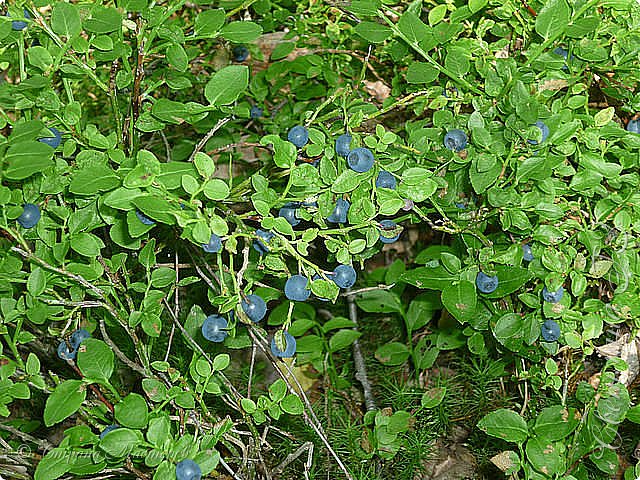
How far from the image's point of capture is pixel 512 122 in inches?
40.1

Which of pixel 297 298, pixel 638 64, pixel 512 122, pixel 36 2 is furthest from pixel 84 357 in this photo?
pixel 638 64

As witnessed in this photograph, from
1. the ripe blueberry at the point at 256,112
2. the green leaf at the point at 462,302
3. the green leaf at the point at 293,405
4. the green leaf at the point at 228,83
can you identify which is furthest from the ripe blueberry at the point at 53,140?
the ripe blueberry at the point at 256,112

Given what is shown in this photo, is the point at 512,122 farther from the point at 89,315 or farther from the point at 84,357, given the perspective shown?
the point at 89,315

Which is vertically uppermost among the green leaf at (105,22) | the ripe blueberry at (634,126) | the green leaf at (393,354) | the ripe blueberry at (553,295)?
the green leaf at (105,22)

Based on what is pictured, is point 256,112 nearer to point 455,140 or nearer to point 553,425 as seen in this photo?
point 455,140

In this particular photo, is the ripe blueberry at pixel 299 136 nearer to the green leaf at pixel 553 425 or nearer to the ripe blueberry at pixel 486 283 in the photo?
the ripe blueberry at pixel 486 283

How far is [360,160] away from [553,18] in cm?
35

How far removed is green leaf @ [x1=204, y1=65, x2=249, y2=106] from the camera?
→ 92cm

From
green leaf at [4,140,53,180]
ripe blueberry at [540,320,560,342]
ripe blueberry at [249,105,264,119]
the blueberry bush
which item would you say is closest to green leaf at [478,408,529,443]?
the blueberry bush

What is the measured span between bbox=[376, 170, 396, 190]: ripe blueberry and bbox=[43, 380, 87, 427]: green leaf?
457mm

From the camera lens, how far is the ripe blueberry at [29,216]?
103 centimetres

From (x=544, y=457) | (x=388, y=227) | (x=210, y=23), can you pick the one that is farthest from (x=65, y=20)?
(x=544, y=457)

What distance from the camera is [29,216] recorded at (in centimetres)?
103

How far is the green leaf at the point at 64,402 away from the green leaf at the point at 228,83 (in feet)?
1.33
